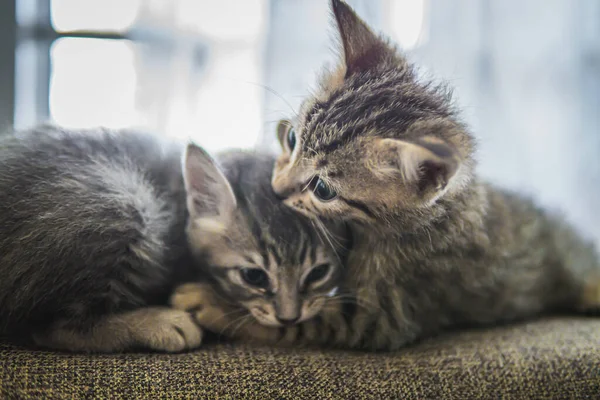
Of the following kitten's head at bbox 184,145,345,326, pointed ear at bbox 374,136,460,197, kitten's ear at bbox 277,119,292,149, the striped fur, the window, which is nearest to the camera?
pointed ear at bbox 374,136,460,197

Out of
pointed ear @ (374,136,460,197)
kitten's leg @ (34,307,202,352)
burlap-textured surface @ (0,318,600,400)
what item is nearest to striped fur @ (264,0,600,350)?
pointed ear @ (374,136,460,197)

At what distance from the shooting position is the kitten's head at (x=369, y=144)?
1017 millimetres

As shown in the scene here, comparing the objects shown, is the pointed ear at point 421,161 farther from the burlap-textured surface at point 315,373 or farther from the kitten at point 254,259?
the burlap-textured surface at point 315,373

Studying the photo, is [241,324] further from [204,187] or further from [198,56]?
[198,56]

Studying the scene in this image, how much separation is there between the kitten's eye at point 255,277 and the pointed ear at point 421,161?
0.38 m

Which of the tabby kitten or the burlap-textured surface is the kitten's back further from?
the tabby kitten

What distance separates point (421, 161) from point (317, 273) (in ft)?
1.34

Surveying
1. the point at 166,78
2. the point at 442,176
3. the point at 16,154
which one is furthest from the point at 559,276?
the point at 16,154

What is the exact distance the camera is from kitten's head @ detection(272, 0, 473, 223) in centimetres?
102

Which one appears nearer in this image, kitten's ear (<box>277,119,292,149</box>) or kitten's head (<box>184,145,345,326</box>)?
kitten's head (<box>184,145,345,326</box>)

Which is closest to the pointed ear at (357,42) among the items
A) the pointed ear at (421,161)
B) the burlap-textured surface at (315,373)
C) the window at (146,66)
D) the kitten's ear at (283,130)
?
the kitten's ear at (283,130)

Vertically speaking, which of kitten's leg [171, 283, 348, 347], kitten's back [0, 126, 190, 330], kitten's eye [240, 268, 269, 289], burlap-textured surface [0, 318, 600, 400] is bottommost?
burlap-textured surface [0, 318, 600, 400]

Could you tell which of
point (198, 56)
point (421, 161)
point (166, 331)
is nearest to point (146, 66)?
point (198, 56)

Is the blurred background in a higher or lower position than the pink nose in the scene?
higher
